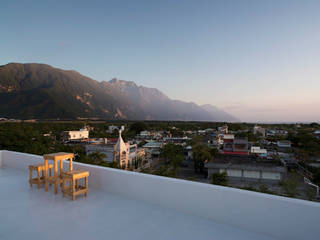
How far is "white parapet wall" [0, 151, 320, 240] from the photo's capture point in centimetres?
128

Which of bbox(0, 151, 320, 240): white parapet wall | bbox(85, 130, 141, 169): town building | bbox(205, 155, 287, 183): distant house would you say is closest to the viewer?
bbox(0, 151, 320, 240): white parapet wall

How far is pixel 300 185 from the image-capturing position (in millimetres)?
13648

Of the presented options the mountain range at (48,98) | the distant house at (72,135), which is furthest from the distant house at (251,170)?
the mountain range at (48,98)

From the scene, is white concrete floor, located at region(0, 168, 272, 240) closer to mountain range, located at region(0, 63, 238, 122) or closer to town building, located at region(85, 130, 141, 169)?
town building, located at region(85, 130, 141, 169)

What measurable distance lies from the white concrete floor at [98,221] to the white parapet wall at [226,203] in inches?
2.6

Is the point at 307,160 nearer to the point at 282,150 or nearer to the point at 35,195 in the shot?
the point at 282,150

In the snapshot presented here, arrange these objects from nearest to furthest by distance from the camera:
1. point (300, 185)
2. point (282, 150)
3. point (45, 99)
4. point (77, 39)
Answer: point (300, 185)
point (282, 150)
point (77, 39)
point (45, 99)

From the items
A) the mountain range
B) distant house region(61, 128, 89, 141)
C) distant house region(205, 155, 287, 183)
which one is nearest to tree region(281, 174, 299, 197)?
distant house region(205, 155, 287, 183)

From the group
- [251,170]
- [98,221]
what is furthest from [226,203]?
[251,170]

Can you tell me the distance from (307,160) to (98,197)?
23259 millimetres

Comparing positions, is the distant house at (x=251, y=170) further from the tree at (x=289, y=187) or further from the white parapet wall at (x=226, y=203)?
the white parapet wall at (x=226, y=203)

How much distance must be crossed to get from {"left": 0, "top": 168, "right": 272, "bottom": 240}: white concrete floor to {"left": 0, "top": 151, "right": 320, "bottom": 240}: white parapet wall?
0.07 m

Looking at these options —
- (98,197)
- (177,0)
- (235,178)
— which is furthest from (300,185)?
(98,197)

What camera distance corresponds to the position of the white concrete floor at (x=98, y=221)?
1.36 meters
